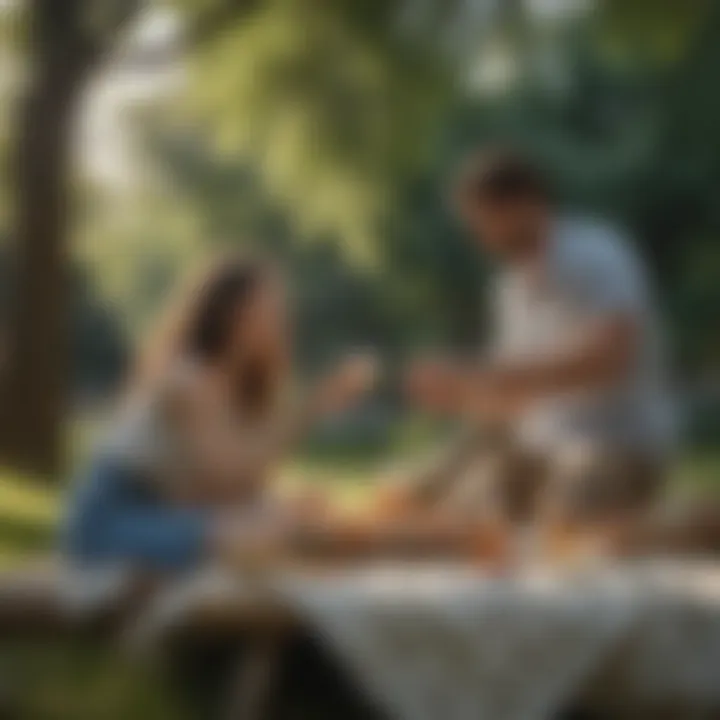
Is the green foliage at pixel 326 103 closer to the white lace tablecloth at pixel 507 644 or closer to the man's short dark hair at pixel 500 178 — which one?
the man's short dark hair at pixel 500 178

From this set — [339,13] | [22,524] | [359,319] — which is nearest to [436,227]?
[359,319]

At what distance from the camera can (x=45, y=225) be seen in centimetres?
108

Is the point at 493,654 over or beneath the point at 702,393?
beneath

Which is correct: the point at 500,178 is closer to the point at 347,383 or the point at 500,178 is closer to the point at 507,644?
the point at 347,383

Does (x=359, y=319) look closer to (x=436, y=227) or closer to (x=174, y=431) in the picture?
(x=436, y=227)

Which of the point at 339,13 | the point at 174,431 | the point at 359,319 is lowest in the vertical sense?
the point at 174,431

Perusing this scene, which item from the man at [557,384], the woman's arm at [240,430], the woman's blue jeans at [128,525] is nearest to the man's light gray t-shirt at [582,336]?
the man at [557,384]

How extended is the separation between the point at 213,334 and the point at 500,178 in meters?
0.28

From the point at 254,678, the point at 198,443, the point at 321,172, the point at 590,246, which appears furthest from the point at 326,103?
the point at 254,678

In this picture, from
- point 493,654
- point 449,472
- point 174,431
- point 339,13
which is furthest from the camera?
point 339,13

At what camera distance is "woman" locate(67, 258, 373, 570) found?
35.4 inches

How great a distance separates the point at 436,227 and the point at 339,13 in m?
0.23

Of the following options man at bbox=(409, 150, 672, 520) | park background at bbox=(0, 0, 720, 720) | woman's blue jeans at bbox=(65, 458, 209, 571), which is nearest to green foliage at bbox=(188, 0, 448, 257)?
park background at bbox=(0, 0, 720, 720)

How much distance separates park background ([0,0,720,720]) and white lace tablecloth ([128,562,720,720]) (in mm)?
198
